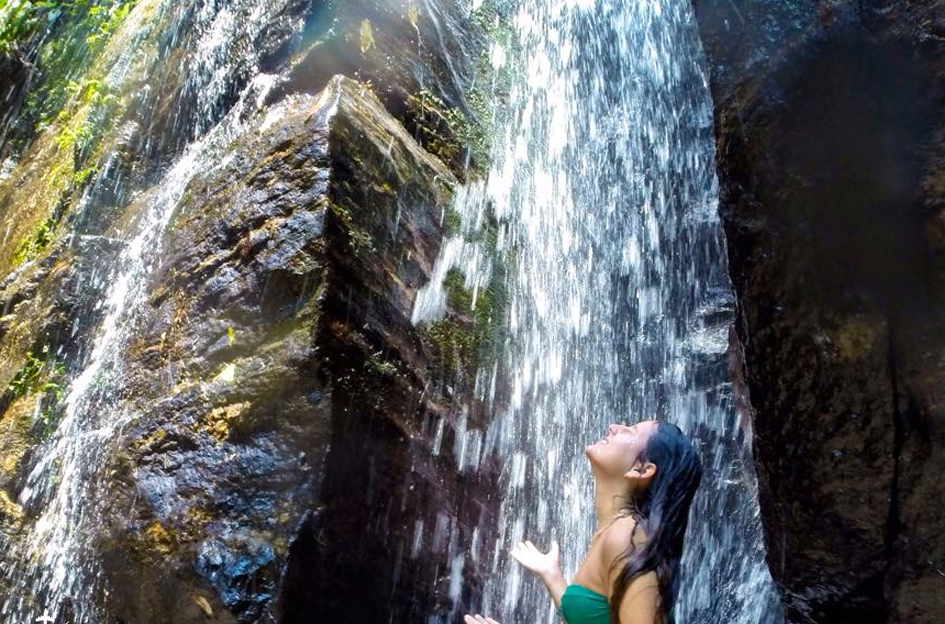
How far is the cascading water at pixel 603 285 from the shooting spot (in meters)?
5.63

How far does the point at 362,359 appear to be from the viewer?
4.45m

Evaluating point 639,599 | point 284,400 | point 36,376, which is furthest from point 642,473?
point 36,376

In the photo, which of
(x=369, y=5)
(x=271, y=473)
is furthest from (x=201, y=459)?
(x=369, y=5)

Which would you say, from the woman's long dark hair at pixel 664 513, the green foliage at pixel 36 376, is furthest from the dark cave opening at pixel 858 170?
the green foliage at pixel 36 376

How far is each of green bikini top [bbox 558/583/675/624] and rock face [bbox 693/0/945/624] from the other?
1345mm

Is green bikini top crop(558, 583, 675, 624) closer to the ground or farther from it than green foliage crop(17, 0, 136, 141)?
closer to the ground

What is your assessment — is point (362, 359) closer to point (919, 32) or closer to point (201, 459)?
point (201, 459)

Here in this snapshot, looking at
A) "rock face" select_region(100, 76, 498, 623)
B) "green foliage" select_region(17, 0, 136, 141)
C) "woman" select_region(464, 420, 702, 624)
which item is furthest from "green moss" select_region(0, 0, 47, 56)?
"woman" select_region(464, 420, 702, 624)

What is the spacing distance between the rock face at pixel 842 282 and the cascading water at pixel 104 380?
3.47 metres

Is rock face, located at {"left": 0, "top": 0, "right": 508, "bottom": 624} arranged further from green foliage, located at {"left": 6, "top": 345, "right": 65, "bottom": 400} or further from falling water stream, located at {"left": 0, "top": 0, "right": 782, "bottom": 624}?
falling water stream, located at {"left": 0, "top": 0, "right": 782, "bottom": 624}

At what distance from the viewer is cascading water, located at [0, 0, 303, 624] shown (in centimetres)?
437

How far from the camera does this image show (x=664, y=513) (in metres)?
2.77

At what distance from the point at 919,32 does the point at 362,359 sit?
3072 mm

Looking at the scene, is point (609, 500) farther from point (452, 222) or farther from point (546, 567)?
point (452, 222)
